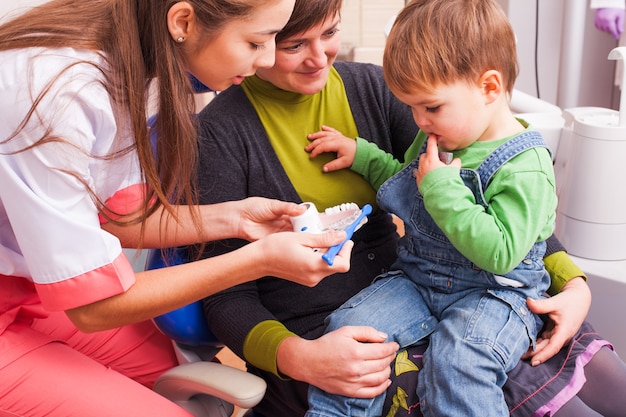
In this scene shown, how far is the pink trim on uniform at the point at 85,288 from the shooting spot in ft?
3.45

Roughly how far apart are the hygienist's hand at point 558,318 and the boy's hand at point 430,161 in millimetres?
285

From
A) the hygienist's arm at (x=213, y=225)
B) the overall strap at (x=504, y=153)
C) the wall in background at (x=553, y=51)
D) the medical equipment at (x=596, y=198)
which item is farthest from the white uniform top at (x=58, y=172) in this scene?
the wall in background at (x=553, y=51)

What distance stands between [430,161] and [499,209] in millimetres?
146

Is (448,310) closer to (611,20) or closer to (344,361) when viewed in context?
(344,361)

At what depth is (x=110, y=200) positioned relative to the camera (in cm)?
132

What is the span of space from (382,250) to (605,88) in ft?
6.74

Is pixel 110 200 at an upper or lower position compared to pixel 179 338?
upper

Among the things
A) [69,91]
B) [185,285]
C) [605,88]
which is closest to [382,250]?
[185,285]

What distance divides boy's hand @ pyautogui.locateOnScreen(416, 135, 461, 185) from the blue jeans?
0.73 feet

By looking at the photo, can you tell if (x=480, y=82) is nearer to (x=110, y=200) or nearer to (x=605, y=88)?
(x=110, y=200)

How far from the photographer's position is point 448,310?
1253 millimetres

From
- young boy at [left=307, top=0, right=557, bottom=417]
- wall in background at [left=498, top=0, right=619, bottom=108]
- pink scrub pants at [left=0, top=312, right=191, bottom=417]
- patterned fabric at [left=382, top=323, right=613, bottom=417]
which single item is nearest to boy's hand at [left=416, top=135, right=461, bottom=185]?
young boy at [left=307, top=0, right=557, bottom=417]

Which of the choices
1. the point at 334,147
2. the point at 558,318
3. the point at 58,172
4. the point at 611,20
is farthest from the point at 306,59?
the point at 611,20

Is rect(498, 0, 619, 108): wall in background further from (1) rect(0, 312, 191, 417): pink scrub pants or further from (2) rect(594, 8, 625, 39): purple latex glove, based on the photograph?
(1) rect(0, 312, 191, 417): pink scrub pants
